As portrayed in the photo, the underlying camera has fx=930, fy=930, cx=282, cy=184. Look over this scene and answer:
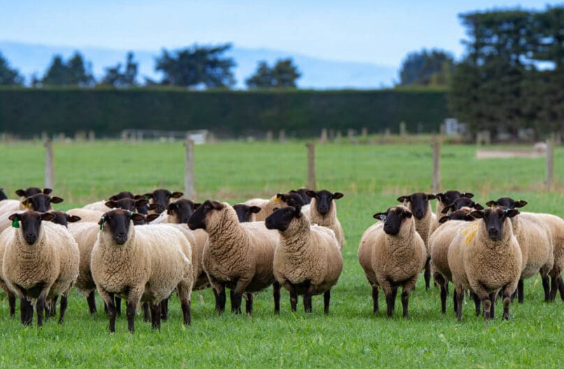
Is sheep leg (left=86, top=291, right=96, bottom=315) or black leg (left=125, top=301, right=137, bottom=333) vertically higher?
black leg (left=125, top=301, right=137, bottom=333)

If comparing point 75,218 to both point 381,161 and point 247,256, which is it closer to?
point 247,256

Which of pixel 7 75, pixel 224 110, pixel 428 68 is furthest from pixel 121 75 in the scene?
pixel 428 68

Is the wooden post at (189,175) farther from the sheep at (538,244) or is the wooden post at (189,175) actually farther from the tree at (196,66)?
the tree at (196,66)

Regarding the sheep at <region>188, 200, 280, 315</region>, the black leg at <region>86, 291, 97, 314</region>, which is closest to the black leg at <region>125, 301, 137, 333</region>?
the black leg at <region>86, 291, 97, 314</region>

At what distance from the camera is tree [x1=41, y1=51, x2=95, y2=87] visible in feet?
307

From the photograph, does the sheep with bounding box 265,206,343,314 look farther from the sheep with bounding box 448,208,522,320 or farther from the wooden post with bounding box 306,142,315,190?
the wooden post with bounding box 306,142,315,190

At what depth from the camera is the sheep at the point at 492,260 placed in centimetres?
1067

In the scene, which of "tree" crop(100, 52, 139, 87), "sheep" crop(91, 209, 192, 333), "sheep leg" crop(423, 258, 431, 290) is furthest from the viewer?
"tree" crop(100, 52, 139, 87)

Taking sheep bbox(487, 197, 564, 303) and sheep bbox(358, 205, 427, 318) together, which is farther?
sheep bbox(487, 197, 564, 303)

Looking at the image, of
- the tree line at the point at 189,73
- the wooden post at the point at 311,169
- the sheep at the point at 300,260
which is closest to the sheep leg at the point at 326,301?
the sheep at the point at 300,260

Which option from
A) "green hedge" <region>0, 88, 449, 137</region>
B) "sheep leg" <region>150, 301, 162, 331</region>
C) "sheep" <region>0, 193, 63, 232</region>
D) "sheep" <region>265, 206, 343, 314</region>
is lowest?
"sheep leg" <region>150, 301, 162, 331</region>

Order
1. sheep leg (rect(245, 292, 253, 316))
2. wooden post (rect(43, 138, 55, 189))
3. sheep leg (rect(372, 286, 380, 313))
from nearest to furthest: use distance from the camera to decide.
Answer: sheep leg (rect(245, 292, 253, 316)), sheep leg (rect(372, 286, 380, 313)), wooden post (rect(43, 138, 55, 189))

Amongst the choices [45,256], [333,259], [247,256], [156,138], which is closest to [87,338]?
[45,256]

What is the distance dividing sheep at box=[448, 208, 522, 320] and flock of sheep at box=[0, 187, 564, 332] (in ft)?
0.04
